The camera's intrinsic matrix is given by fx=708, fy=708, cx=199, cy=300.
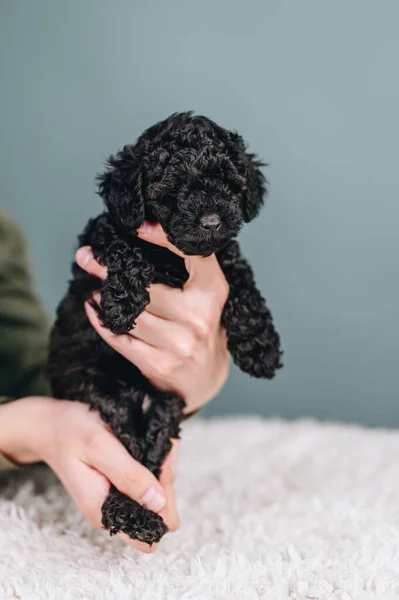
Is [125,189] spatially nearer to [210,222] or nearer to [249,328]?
[210,222]

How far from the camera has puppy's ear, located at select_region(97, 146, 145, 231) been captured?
1474 millimetres

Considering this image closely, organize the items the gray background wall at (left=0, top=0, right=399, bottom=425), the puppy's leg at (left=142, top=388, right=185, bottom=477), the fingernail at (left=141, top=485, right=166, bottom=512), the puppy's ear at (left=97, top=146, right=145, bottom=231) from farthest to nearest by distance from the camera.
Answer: the gray background wall at (left=0, top=0, right=399, bottom=425) < the puppy's leg at (left=142, top=388, right=185, bottom=477) < the fingernail at (left=141, top=485, right=166, bottom=512) < the puppy's ear at (left=97, top=146, right=145, bottom=231)

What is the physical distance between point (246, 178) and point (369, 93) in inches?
75.1

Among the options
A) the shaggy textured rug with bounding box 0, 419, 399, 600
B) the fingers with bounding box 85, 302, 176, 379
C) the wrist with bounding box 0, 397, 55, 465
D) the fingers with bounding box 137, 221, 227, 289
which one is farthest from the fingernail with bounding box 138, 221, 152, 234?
the shaggy textured rug with bounding box 0, 419, 399, 600

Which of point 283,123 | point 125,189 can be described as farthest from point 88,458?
point 283,123

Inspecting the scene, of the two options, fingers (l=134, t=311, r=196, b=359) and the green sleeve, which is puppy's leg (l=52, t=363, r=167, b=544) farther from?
the green sleeve

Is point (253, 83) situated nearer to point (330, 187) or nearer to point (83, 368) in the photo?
point (330, 187)

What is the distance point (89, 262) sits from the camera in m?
1.69

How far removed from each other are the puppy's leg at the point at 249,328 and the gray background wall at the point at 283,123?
4.97 ft

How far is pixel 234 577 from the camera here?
138cm

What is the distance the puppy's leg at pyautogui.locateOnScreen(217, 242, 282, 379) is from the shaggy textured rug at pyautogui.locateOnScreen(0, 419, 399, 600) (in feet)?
1.24

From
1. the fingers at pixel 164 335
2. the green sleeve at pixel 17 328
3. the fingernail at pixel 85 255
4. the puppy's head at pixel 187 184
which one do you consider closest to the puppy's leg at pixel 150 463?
the fingers at pixel 164 335

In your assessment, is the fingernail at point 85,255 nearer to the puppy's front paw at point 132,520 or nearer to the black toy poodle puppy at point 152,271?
the black toy poodle puppy at point 152,271

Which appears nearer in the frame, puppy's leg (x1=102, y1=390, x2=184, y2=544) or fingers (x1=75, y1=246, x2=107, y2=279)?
puppy's leg (x1=102, y1=390, x2=184, y2=544)
